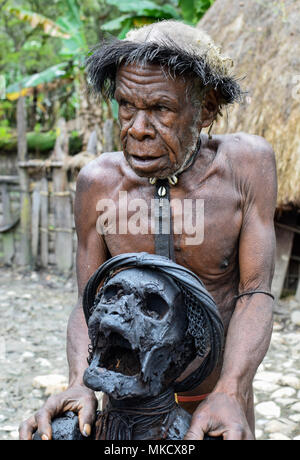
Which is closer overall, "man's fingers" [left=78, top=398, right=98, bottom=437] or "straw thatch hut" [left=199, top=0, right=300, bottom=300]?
"man's fingers" [left=78, top=398, right=98, bottom=437]

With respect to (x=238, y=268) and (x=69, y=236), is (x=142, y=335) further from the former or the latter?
(x=69, y=236)

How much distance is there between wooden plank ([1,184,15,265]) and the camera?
8.17 meters

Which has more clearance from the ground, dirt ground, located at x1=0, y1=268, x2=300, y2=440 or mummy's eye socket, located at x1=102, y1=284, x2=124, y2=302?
mummy's eye socket, located at x1=102, y1=284, x2=124, y2=302

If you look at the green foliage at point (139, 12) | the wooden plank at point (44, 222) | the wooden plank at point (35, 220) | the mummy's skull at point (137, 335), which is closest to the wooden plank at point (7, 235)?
the wooden plank at point (35, 220)

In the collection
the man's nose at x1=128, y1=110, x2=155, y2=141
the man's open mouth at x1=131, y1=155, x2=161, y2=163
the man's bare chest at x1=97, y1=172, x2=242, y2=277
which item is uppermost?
the man's nose at x1=128, y1=110, x2=155, y2=141

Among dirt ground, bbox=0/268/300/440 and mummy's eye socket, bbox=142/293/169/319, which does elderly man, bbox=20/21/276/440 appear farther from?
dirt ground, bbox=0/268/300/440

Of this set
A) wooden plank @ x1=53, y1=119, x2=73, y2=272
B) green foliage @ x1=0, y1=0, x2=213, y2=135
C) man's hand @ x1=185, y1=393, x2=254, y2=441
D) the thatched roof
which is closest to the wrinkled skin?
man's hand @ x1=185, y1=393, x2=254, y2=441

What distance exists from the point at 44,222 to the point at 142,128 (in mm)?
6341

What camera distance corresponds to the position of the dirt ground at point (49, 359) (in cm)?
383

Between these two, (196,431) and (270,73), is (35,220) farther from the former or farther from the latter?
(196,431)

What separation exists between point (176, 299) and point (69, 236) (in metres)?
6.17

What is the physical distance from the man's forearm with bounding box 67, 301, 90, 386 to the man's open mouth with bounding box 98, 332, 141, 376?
36 centimetres

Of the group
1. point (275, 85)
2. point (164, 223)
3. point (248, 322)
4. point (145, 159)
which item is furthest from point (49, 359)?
point (275, 85)

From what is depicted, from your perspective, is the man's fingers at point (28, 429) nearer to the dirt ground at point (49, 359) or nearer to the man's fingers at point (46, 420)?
the man's fingers at point (46, 420)
